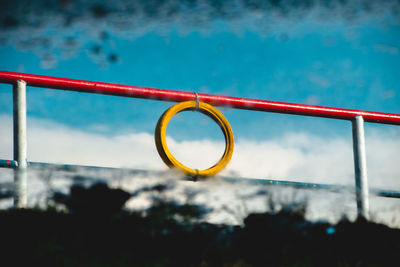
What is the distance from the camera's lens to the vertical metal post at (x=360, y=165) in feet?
9.53

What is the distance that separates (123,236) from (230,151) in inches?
56.6

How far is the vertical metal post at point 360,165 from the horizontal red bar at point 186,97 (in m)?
0.08

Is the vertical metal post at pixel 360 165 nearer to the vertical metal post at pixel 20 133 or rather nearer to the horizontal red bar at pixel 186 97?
the horizontal red bar at pixel 186 97

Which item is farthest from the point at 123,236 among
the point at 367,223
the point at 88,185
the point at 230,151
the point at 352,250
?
the point at 230,151

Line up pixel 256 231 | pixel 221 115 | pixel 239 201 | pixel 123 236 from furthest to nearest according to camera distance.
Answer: pixel 221 115 → pixel 239 201 → pixel 256 231 → pixel 123 236

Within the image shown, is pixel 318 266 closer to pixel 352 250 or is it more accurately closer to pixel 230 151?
pixel 352 250

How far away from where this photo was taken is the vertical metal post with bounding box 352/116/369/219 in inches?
114

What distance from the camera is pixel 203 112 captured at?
10.00 feet

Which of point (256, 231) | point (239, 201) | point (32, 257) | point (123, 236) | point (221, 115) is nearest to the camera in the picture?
point (32, 257)

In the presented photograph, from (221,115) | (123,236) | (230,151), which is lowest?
(123,236)

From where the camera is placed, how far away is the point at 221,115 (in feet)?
10.1

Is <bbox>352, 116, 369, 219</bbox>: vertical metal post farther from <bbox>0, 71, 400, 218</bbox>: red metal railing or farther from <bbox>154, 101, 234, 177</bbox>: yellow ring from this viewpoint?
<bbox>154, 101, 234, 177</bbox>: yellow ring

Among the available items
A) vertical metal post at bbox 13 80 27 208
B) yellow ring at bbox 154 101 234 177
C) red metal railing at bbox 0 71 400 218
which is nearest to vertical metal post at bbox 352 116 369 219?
red metal railing at bbox 0 71 400 218

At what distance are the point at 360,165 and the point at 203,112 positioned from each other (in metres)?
1.02
